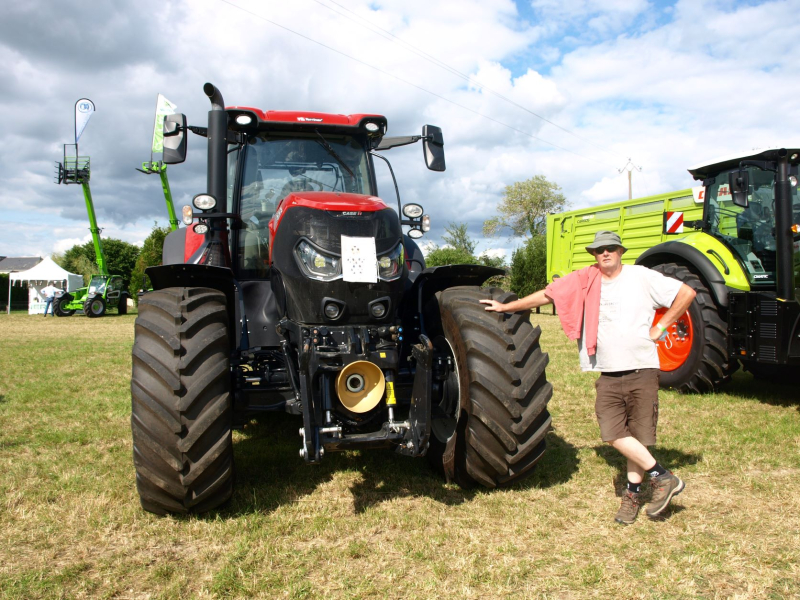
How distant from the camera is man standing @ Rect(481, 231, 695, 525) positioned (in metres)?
3.65

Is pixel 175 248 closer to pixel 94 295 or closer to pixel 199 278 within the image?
pixel 199 278

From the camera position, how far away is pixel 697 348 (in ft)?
21.2

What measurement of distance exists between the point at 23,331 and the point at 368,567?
668 inches

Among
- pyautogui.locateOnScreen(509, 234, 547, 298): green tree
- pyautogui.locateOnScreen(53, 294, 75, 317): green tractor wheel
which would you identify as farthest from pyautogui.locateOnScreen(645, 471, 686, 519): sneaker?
pyautogui.locateOnScreen(53, 294, 75, 317): green tractor wheel

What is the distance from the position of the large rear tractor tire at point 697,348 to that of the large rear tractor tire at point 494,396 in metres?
3.35

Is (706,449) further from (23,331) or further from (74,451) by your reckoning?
(23,331)

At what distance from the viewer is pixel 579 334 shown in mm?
3861

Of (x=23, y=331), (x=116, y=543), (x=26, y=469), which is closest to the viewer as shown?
(x=116, y=543)

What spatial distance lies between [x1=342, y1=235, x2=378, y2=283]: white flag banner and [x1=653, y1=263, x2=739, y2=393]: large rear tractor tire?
4131 mm

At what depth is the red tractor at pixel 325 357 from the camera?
131 inches

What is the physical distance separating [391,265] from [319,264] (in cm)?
44

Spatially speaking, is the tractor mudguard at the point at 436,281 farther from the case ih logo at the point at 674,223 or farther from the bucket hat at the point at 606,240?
the case ih logo at the point at 674,223

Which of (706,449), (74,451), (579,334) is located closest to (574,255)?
(706,449)

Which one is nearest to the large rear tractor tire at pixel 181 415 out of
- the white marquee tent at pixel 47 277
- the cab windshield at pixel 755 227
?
the cab windshield at pixel 755 227
